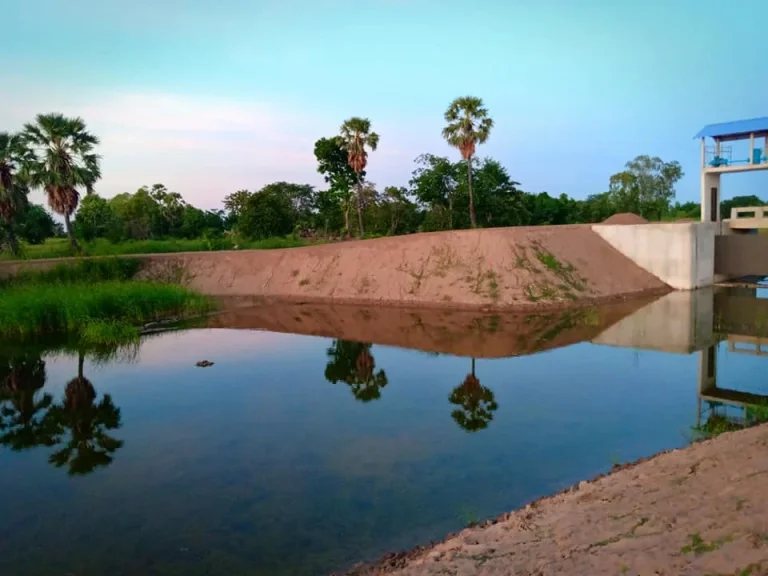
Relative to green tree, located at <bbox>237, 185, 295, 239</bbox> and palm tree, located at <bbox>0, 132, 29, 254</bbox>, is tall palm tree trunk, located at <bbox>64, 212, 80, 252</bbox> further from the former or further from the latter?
green tree, located at <bbox>237, 185, 295, 239</bbox>

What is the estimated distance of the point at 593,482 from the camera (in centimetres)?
797

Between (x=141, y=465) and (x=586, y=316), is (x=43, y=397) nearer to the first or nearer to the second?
(x=141, y=465)

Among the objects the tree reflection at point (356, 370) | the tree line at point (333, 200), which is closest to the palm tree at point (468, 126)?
the tree line at point (333, 200)

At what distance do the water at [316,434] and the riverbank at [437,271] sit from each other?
220 inches

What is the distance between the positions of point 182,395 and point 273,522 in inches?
284

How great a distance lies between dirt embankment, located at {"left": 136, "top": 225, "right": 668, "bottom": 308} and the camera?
26609 millimetres

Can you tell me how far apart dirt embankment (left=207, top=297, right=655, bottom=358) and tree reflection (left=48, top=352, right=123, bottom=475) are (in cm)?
873

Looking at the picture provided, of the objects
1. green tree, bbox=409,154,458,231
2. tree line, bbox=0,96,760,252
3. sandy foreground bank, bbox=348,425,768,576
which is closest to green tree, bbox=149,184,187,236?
tree line, bbox=0,96,760,252

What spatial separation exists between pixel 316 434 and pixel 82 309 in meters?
13.8

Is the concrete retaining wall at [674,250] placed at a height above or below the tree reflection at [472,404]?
above

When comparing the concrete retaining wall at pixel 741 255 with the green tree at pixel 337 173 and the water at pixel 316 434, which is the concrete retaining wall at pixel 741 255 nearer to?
the water at pixel 316 434

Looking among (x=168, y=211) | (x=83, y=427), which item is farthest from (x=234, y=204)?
(x=83, y=427)

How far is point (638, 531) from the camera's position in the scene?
5.52 m

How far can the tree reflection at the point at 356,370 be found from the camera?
1439 centimetres
